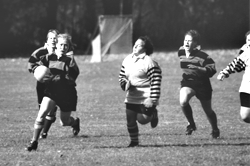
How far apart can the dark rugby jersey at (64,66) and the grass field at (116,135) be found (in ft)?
3.50

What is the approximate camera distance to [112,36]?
3123 cm

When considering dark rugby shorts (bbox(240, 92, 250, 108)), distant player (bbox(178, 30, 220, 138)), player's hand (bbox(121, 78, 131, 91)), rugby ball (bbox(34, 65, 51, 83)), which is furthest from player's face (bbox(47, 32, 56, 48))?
dark rugby shorts (bbox(240, 92, 250, 108))

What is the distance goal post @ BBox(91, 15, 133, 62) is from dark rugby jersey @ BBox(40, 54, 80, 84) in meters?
21.4

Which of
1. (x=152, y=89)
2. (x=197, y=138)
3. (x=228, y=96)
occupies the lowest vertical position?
(x=228, y=96)

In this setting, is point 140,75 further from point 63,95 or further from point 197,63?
point 197,63

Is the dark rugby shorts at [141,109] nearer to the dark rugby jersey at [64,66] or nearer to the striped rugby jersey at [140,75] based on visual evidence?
the striped rugby jersey at [140,75]

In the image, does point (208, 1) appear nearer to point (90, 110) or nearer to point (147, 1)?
point (147, 1)

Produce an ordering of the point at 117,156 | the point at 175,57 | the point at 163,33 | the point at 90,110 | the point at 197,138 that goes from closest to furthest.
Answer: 1. the point at 117,156
2. the point at 197,138
3. the point at 90,110
4. the point at 175,57
5. the point at 163,33

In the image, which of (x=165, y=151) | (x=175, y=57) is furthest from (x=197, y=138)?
(x=175, y=57)

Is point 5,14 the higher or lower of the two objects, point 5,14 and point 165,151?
the lower

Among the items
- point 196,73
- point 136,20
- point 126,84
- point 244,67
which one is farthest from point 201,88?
point 136,20

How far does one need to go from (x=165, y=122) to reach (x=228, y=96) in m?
5.52

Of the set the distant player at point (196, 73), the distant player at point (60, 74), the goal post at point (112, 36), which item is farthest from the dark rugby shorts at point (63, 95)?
the goal post at point (112, 36)

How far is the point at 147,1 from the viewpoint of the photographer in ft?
155
